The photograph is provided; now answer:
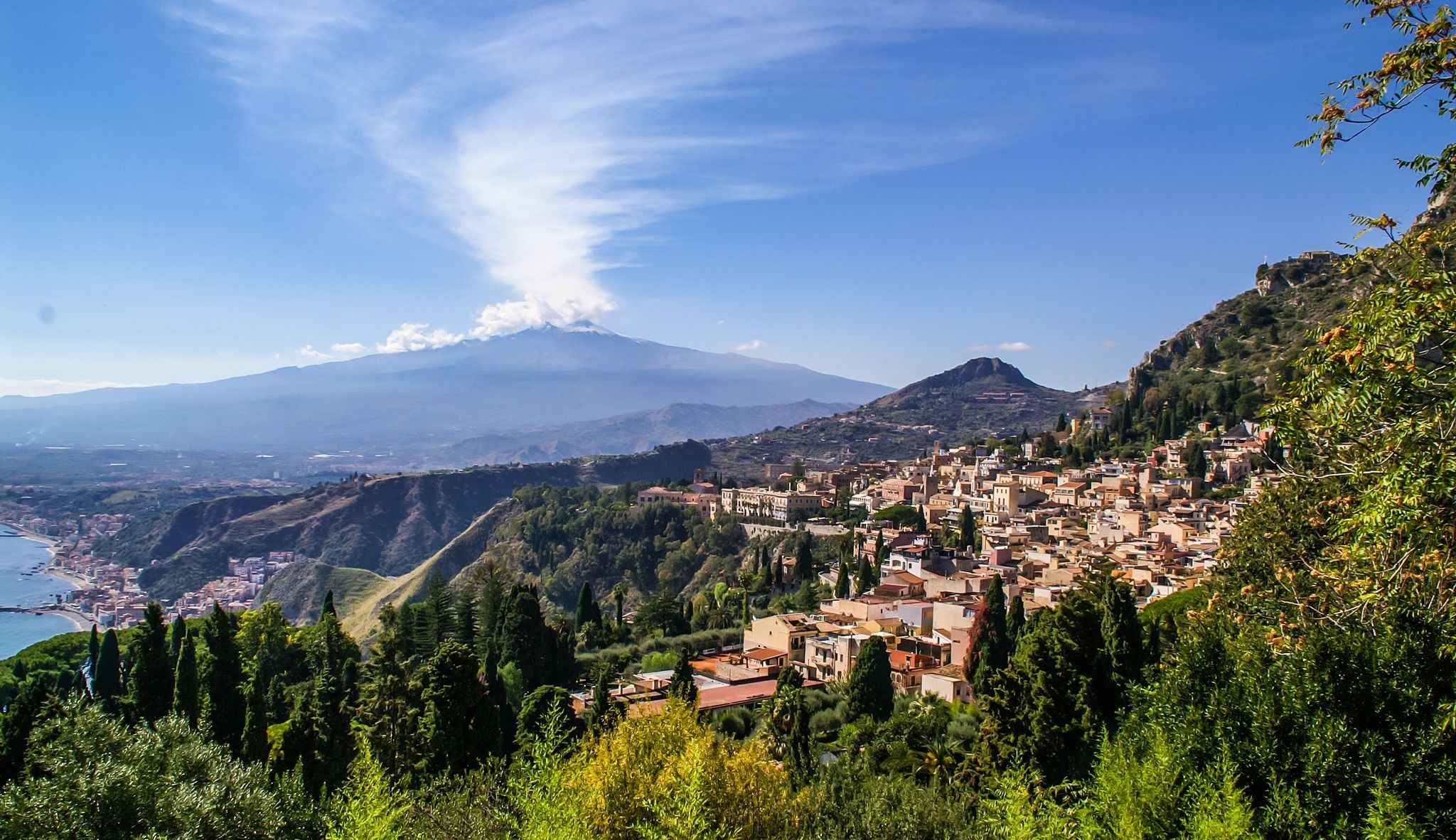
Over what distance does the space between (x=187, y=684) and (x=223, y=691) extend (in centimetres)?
84

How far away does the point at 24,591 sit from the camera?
265 feet

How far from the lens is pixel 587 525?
239 feet

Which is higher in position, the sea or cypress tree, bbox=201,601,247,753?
cypress tree, bbox=201,601,247,753

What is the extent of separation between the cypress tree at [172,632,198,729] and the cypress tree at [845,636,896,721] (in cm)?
1414

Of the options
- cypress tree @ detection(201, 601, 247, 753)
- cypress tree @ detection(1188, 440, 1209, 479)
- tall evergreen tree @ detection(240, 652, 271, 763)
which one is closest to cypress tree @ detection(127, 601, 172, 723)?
cypress tree @ detection(201, 601, 247, 753)

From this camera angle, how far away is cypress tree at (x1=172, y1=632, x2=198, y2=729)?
19000 mm

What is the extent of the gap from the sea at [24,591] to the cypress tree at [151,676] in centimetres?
3897

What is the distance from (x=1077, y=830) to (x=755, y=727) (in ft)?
45.0

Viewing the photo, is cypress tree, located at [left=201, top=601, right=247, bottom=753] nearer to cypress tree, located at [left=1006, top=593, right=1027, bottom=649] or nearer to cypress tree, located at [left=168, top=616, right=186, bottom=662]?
cypress tree, located at [left=168, top=616, right=186, bottom=662]

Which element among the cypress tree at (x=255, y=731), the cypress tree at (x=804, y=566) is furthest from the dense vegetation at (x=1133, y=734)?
the cypress tree at (x=804, y=566)

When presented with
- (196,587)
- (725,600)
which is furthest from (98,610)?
(725,600)

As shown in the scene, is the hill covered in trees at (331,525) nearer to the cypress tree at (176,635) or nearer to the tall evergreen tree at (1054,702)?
the cypress tree at (176,635)

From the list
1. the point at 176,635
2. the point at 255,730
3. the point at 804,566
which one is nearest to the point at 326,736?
the point at 255,730

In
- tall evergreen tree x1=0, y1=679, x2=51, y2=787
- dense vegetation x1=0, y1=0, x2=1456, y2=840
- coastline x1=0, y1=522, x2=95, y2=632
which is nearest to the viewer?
dense vegetation x1=0, y1=0, x2=1456, y2=840
